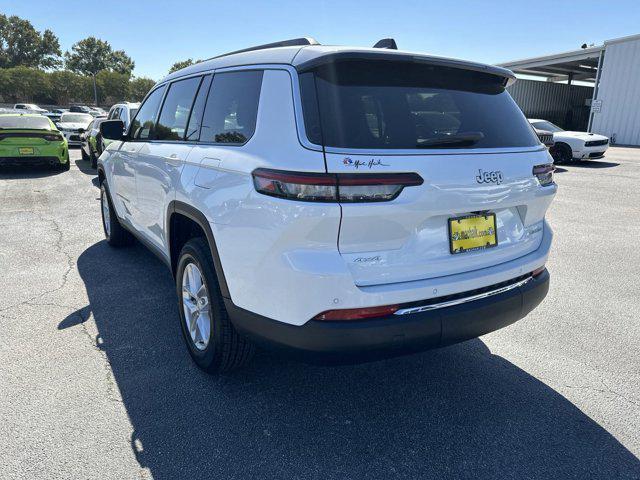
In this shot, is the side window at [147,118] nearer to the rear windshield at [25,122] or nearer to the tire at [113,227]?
the tire at [113,227]

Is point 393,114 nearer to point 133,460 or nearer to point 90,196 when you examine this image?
point 133,460

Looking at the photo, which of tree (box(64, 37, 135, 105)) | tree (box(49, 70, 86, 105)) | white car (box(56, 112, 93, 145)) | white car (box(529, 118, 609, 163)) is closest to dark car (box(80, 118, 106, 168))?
white car (box(56, 112, 93, 145))

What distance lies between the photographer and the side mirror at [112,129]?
4305 millimetres

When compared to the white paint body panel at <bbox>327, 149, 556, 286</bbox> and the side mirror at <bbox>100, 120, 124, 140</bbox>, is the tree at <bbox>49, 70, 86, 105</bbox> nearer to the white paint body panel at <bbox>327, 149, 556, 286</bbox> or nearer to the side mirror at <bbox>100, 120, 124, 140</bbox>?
the side mirror at <bbox>100, 120, 124, 140</bbox>

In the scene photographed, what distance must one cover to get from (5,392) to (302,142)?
2.29 m

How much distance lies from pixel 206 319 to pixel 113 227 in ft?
10.1

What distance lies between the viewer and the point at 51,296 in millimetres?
4199

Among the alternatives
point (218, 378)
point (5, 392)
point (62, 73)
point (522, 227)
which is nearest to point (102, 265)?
point (5, 392)

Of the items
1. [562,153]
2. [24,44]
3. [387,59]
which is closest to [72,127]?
[562,153]

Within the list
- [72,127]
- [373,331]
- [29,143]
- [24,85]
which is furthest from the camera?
[24,85]

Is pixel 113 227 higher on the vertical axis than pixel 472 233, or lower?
lower

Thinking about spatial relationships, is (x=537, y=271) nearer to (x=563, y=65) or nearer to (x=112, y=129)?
(x=112, y=129)

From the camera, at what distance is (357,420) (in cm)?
257

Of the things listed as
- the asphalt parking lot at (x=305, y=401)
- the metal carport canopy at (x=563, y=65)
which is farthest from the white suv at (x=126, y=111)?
the metal carport canopy at (x=563, y=65)
